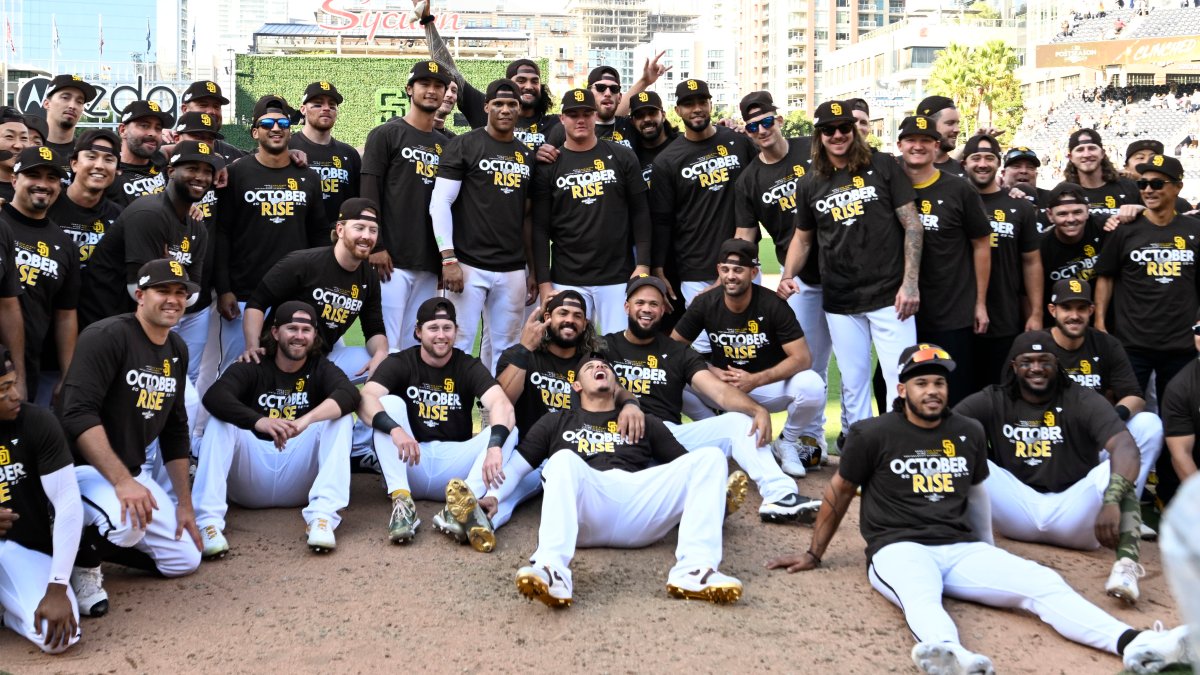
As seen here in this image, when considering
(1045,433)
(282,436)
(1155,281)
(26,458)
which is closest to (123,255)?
(282,436)

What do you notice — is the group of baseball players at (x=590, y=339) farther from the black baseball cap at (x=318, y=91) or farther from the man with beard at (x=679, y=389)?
the black baseball cap at (x=318, y=91)

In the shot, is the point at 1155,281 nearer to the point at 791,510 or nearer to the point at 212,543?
the point at 791,510

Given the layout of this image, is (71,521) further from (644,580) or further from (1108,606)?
(1108,606)

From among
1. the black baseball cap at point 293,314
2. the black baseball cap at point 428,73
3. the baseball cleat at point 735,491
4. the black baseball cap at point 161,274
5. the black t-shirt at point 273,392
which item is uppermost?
the black baseball cap at point 428,73

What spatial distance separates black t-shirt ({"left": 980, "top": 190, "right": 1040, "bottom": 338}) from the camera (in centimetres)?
819

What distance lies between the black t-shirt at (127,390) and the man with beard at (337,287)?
1165mm

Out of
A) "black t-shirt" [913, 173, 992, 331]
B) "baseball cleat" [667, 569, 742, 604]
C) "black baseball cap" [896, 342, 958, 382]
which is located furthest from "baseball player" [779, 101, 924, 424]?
"baseball cleat" [667, 569, 742, 604]

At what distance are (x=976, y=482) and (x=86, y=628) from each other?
4.45m

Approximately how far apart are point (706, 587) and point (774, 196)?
12.1ft

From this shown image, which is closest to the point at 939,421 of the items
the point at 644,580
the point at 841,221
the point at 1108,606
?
the point at 1108,606

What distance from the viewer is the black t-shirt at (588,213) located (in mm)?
8484

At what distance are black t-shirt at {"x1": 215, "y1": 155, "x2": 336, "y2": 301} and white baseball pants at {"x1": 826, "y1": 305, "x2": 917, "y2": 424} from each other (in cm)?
387

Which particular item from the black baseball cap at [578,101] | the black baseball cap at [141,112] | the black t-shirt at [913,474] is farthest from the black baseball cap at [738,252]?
the black baseball cap at [141,112]

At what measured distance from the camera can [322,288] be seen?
7.68 metres
